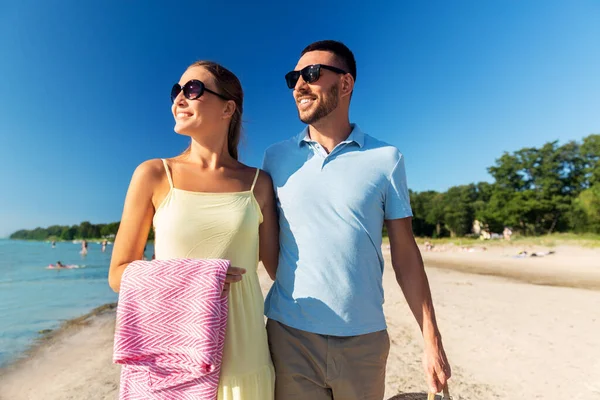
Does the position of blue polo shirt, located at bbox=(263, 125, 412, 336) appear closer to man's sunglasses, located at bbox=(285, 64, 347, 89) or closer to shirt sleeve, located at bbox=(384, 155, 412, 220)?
shirt sleeve, located at bbox=(384, 155, 412, 220)

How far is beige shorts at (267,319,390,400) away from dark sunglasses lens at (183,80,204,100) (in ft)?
4.64

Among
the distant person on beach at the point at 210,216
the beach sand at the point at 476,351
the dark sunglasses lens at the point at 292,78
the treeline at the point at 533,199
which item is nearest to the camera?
the distant person on beach at the point at 210,216

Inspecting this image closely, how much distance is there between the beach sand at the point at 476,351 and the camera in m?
5.85

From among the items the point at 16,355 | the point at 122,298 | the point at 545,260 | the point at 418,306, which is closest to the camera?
the point at 122,298

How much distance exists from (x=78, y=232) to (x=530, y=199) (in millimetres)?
108648

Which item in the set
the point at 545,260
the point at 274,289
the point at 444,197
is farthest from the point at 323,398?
the point at 444,197

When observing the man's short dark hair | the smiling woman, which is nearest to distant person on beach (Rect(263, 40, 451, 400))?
the man's short dark hair

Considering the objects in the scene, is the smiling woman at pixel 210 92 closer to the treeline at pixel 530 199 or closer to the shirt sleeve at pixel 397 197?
the shirt sleeve at pixel 397 197

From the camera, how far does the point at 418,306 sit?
242cm

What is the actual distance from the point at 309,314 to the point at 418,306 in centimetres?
70

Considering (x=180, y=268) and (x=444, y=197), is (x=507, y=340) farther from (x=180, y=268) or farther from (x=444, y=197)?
(x=444, y=197)

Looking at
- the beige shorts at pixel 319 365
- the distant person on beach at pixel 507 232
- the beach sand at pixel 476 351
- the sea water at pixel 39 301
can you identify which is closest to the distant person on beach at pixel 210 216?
the beige shorts at pixel 319 365

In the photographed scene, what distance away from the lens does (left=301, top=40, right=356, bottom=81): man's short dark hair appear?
272 cm

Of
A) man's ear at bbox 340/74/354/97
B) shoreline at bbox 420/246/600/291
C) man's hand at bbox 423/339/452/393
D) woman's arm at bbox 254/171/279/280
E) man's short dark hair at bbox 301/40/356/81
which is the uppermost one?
man's short dark hair at bbox 301/40/356/81
